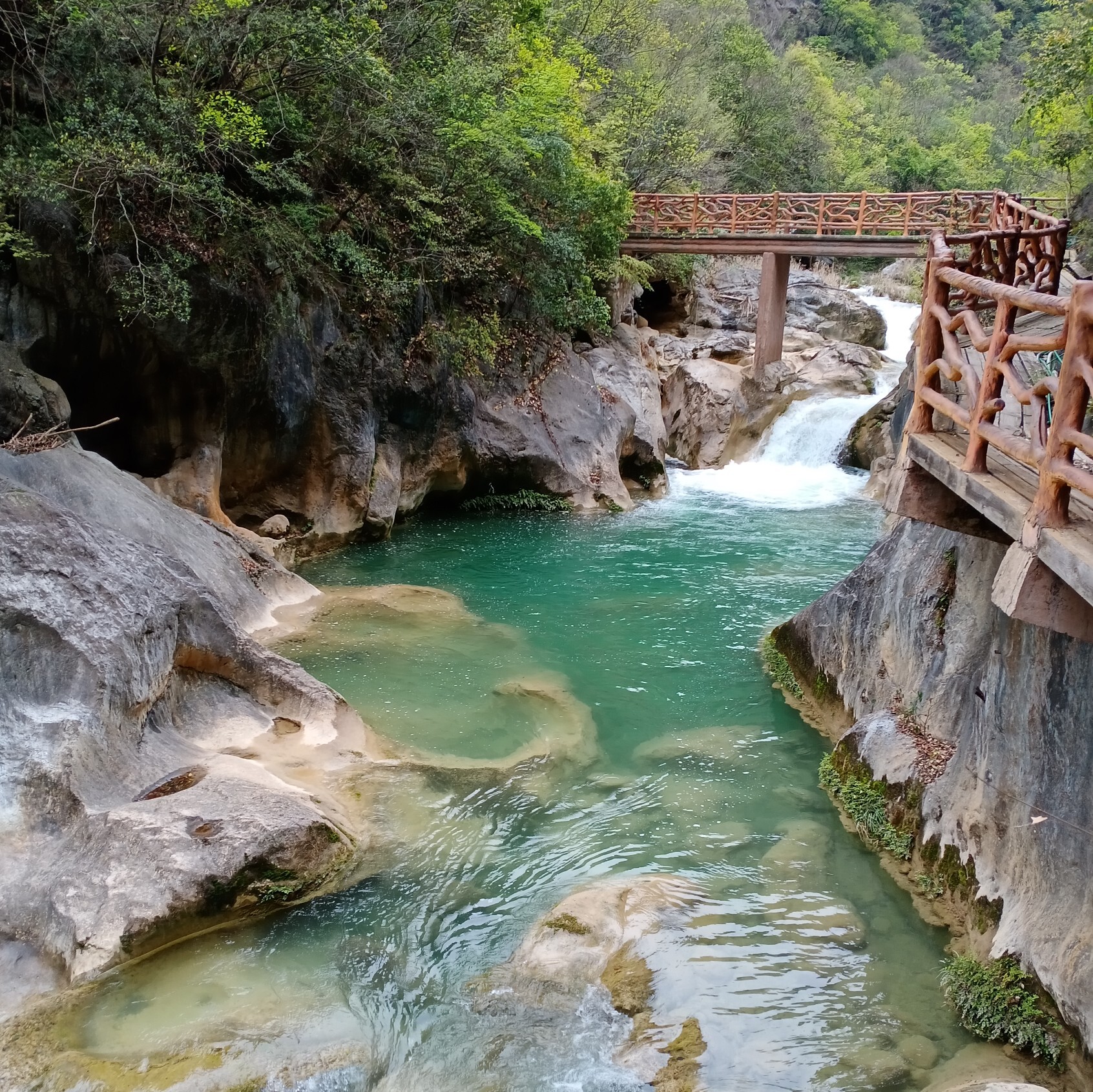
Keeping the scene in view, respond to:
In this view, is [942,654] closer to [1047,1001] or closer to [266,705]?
[1047,1001]

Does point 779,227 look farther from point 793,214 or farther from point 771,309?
point 771,309

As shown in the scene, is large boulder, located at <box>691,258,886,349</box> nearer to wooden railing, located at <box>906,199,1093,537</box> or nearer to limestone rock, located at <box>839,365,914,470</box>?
limestone rock, located at <box>839,365,914,470</box>

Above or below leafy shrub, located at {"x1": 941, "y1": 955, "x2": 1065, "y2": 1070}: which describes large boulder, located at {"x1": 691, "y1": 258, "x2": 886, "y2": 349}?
above

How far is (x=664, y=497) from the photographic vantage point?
20.6 m

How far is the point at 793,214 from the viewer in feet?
77.3

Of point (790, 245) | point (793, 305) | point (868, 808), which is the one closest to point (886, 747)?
point (868, 808)

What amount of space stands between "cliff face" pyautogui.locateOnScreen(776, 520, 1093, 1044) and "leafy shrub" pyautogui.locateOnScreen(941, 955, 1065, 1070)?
0.14 m

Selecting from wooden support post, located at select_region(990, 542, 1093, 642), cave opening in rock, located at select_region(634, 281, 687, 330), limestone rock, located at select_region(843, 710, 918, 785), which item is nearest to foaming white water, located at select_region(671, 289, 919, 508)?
cave opening in rock, located at select_region(634, 281, 687, 330)

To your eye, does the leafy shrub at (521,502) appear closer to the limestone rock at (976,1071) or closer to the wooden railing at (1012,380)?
the wooden railing at (1012,380)

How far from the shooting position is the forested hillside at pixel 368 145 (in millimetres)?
→ 11164

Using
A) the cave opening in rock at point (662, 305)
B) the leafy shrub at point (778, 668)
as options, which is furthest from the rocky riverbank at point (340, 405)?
the leafy shrub at point (778, 668)

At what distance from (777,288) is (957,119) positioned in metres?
36.3

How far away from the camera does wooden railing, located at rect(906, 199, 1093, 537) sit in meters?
4.55

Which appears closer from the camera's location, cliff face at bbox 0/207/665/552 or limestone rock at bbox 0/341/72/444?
limestone rock at bbox 0/341/72/444
